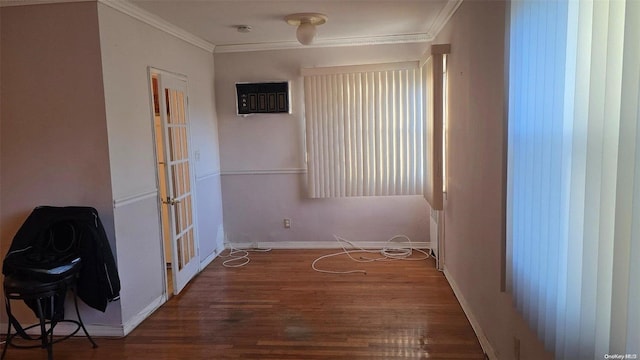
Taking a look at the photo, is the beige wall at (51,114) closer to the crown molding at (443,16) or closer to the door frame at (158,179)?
the door frame at (158,179)

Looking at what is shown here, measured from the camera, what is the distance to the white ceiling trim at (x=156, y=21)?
299cm

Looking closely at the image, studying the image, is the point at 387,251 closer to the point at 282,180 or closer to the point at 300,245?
the point at 300,245

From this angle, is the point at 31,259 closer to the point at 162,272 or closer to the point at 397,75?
the point at 162,272

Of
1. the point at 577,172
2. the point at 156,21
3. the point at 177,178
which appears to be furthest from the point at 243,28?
the point at 577,172

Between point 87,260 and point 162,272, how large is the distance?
855mm

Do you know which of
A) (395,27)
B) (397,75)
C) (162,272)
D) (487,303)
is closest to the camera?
(487,303)

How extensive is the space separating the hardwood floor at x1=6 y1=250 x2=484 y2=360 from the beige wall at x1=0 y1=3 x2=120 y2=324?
2.71ft

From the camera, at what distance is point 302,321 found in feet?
10.3

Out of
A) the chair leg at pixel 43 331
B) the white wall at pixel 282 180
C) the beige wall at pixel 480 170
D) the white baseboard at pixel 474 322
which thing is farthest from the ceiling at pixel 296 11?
the white baseboard at pixel 474 322

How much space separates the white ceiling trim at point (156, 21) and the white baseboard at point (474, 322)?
11.2 ft

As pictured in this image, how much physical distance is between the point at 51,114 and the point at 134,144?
1.87 ft

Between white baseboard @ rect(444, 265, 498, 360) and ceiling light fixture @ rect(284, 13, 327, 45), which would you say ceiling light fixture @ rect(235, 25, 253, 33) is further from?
white baseboard @ rect(444, 265, 498, 360)

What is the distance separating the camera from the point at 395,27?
4.21 metres

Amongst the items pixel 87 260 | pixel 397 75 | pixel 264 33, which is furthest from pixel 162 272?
pixel 397 75
